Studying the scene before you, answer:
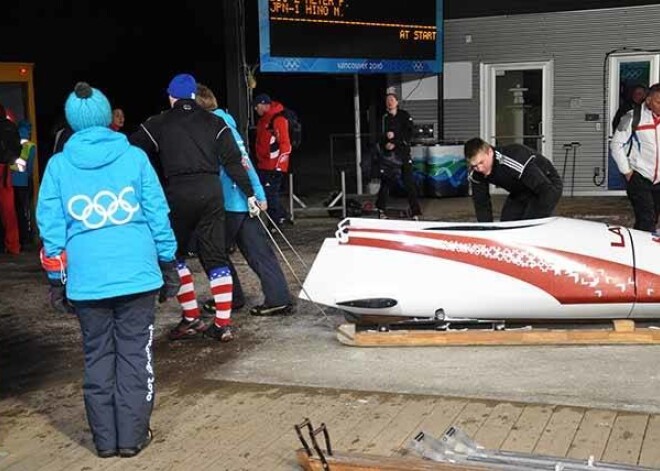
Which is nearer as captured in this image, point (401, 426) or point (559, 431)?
point (559, 431)

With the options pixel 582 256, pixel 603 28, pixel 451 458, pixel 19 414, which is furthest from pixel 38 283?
pixel 603 28

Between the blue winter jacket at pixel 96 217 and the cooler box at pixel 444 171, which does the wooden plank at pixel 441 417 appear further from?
the cooler box at pixel 444 171

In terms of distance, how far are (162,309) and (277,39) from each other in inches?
186

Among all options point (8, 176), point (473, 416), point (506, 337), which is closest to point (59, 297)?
point (473, 416)

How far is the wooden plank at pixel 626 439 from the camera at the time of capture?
4.01 metres

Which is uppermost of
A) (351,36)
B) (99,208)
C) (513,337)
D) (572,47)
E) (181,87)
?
(351,36)

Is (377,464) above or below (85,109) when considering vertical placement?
below

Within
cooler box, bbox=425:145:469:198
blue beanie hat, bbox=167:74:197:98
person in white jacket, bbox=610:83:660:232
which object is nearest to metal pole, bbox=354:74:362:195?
cooler box, bbox=425:145:469:198

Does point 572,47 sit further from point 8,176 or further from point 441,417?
point 441,417

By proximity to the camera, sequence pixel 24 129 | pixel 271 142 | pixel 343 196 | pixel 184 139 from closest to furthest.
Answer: pixel 184 139 → pixel 24 129 → pixel 271 142 → pixel 343 196

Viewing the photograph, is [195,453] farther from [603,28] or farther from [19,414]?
[603,28]

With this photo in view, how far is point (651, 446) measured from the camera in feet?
13.5

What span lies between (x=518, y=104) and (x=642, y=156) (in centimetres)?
737

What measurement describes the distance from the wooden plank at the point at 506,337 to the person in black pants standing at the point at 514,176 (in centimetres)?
114
